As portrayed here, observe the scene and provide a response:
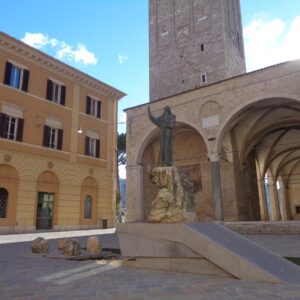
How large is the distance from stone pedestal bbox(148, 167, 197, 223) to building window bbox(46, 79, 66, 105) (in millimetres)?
15728

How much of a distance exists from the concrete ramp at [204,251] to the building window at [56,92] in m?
16.2

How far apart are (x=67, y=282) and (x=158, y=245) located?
1789mm

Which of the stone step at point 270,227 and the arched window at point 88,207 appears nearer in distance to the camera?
the stone step at point 270,227

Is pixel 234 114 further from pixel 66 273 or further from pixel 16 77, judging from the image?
pixel 16 77

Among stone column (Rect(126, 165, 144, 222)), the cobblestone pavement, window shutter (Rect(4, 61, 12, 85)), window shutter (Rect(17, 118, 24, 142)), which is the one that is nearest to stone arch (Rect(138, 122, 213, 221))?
stone column (Rect(126, 165, 144, 222))

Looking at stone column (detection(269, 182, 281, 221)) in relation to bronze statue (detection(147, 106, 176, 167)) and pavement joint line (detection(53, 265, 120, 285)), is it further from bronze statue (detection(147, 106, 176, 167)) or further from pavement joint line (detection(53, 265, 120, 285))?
pavement joint line (detection(53, 265, 120, 285))

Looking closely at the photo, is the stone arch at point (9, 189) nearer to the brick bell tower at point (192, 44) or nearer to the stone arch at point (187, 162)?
the stone arch at point (187, 162)

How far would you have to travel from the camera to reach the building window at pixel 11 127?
17.1 m

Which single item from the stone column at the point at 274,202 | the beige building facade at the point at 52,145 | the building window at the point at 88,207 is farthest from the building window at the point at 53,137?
the stone column at the point at 274,202

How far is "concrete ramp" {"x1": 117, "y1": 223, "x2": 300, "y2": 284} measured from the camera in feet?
15.1

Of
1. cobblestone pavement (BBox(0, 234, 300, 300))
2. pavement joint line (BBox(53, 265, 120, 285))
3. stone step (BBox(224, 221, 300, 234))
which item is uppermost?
stone step (BBox(224, 221, 300, 234))

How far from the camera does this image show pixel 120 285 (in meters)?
4.24

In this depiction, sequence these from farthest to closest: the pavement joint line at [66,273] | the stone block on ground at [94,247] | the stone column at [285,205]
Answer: the stone column at [285,205]
the stone block on ground at [94,247]
the pavement joint line at [66,273]

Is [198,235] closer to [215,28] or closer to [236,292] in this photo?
[236,292]
